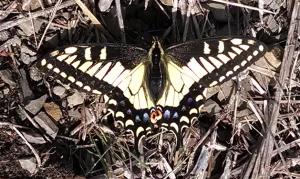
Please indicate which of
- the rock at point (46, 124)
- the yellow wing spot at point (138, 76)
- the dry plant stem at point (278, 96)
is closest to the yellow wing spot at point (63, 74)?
the rock at point (46, 124)

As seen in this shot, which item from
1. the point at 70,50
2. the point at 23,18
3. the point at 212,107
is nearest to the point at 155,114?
the point at 212,107

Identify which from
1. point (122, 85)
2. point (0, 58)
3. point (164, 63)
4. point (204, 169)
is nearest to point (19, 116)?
point (0, 58)

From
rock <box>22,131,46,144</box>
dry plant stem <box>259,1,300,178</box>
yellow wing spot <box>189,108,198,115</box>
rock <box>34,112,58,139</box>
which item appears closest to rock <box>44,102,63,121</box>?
rock <box>34,112,58,139</box>

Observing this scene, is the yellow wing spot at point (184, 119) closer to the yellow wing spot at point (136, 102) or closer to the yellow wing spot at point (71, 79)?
the yellow wing spot at point (136, 102)

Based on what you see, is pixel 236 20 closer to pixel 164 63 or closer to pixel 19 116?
pixel 164 63

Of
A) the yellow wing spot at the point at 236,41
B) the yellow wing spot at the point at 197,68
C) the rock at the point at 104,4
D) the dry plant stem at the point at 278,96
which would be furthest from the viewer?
the rock at the point at 104,4

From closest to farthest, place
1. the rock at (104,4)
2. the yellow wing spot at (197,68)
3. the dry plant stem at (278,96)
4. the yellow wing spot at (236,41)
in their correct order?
the yellow wing spot at (236,41) → the yellow wing spot at (197,68) → the dry plant stem at (278,96) → the rock at (104,4)

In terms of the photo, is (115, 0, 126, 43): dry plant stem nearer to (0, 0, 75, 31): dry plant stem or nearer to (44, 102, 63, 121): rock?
(0, 0, 75, 31): dry plant stem
